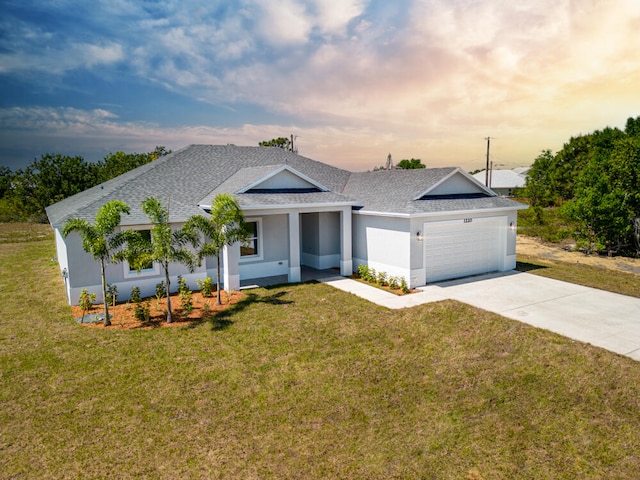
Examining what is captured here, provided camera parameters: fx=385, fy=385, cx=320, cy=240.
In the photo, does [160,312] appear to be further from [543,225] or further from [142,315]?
[543,225]

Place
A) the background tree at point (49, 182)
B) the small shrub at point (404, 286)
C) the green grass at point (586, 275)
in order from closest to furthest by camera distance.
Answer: the small shrub at point (404, 286) < the green grass at point (586, 275) < the background tree at point (49, 182)

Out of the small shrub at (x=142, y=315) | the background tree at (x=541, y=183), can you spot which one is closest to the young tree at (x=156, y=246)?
the small shrub at (x=142, y=315)

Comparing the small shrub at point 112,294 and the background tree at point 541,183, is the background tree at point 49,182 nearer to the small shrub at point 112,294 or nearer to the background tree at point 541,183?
the small shrub at point 112,294

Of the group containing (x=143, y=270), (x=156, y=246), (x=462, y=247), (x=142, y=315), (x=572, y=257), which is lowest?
(x=572, y=257)

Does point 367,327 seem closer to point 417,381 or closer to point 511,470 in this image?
point 417,381

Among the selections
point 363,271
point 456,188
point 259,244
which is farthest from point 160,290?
point 456,188

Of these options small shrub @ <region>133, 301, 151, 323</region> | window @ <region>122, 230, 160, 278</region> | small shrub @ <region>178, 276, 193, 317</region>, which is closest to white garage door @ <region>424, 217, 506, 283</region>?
small shrub @ <region>178, 276, 193, 317</region>
